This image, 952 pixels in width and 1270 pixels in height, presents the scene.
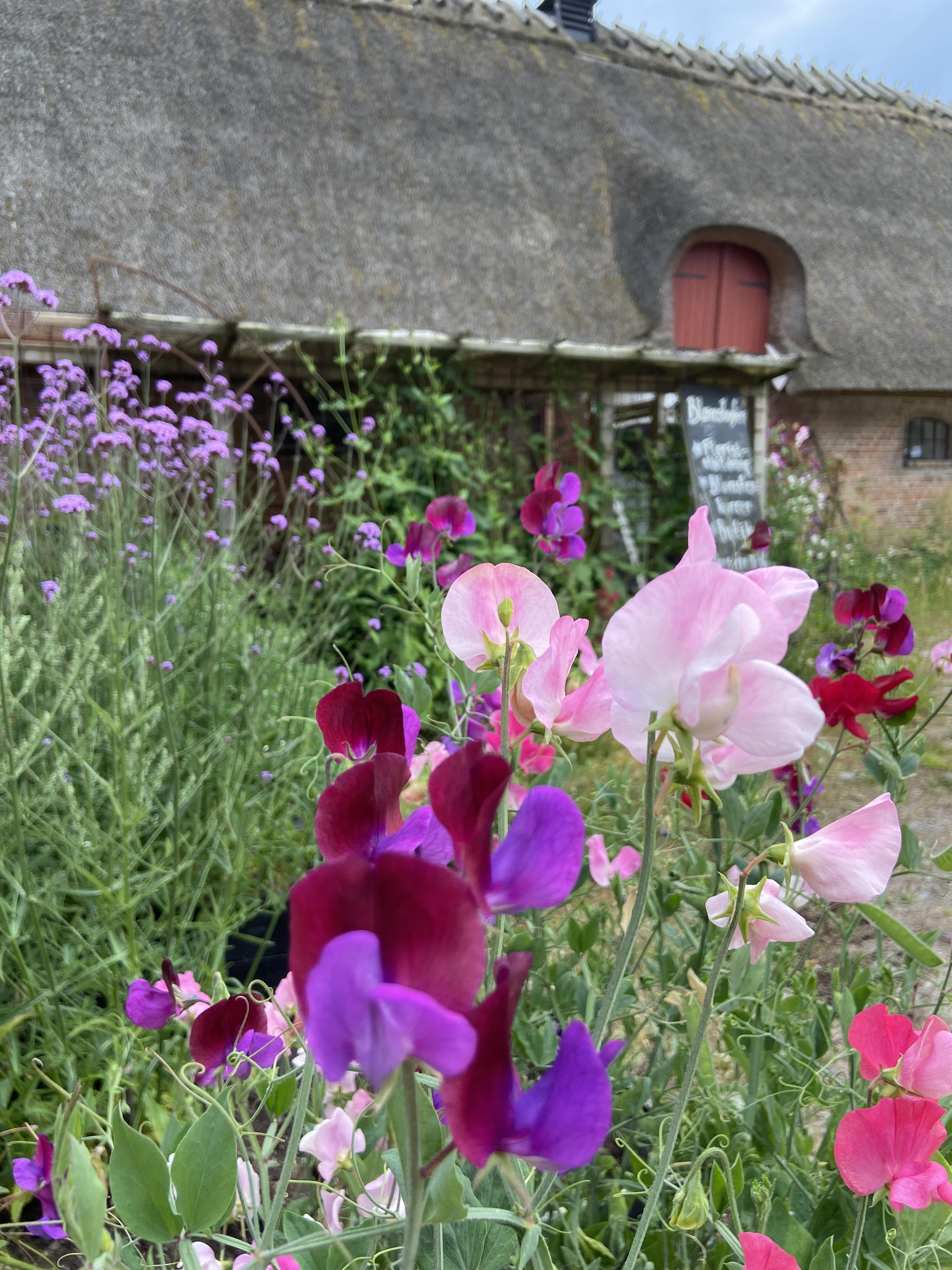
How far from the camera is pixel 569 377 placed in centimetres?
548

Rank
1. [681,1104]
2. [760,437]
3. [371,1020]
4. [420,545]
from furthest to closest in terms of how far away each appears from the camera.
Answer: [760,437], [420,545], [681,1104], [371,1020]

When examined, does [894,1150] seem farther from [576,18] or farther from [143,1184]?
[576,18]

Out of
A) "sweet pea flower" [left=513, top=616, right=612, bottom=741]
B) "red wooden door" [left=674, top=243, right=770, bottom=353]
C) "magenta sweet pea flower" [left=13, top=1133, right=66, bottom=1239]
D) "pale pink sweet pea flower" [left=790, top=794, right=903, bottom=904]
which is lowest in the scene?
"magenta sweet pea flower" [left=13, top=1133, right=66, bottom=1239]

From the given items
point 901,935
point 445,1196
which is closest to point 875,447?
point 901,935

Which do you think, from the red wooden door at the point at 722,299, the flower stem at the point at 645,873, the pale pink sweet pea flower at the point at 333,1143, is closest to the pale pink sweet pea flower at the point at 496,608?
the flower stem at the point at 645,873

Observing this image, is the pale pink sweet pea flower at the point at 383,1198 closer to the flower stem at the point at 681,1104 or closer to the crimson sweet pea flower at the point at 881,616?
the flower stem at the point at 681,1104

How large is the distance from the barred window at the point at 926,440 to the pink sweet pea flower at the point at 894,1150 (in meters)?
9.98

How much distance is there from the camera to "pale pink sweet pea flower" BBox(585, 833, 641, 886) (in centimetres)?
92

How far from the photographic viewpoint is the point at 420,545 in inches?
42.9

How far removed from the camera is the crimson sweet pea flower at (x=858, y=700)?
804 millimetres

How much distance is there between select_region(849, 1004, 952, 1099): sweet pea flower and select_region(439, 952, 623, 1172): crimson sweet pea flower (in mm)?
340

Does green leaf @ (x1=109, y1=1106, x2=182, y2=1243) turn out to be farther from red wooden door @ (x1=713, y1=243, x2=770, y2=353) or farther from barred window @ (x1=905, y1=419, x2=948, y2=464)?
barred window @ (x1=905, y1=419, x2=948, y2=464)

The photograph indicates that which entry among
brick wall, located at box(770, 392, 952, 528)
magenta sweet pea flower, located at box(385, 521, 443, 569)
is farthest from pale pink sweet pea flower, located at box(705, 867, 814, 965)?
brick wall, located at box(770, 392, 952, 528)

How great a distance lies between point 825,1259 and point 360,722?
1.53 feet
